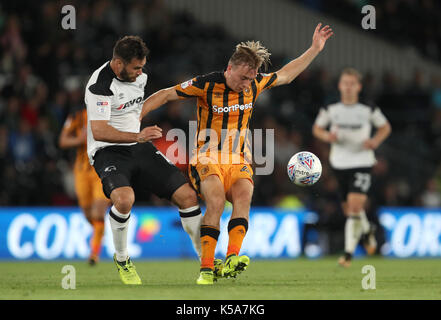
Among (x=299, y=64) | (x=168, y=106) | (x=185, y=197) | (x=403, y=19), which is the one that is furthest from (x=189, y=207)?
(x=403, y=19)

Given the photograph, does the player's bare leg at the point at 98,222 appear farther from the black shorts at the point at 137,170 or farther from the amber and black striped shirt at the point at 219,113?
the amber and black striped shirt at the point at 219,113

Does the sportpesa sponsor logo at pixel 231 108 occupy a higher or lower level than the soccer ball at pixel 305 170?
higher

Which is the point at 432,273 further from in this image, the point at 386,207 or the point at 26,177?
the point at 26,177

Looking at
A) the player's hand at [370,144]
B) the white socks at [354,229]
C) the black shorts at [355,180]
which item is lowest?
the white socks at [354,229]

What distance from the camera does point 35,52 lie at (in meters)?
15.0

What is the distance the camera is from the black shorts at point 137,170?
737cm

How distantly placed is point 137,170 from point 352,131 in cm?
461

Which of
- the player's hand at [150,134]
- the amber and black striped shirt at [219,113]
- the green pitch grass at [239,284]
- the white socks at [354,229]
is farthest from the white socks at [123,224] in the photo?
the white socks at [354,229]

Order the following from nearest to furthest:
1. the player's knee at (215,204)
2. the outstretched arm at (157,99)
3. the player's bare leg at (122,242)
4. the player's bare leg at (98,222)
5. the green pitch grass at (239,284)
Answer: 1. the green pitch grass at (239,284)
2. the player's knee at (215,204)
3. the player's bare leg at (122,242)
4. the outstretched arm at (157,99)
5. the player's bare leg at (98,222)

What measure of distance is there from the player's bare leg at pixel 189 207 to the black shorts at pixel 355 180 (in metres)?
3.99

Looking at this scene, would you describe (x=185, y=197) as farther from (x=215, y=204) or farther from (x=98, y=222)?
(x=98, y=222)

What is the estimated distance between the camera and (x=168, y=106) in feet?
48.5

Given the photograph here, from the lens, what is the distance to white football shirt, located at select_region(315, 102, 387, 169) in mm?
11234

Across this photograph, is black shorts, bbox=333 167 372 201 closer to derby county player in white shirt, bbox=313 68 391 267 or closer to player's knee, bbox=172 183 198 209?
derby county player in white shirt, bbox=313 68 391 267
